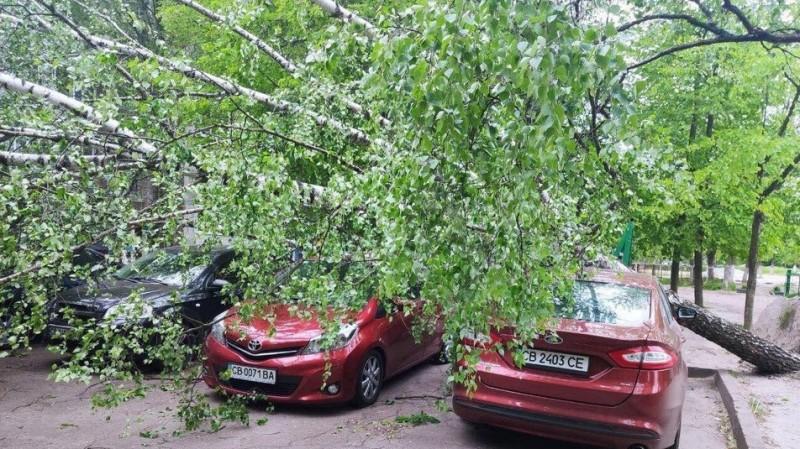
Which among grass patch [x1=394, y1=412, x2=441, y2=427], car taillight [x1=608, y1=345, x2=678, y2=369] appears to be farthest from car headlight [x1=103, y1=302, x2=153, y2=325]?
car taillight [x1=608, y1=345, x2=678, y2=369]

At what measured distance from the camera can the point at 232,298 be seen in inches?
170

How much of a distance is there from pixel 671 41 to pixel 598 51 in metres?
5.71

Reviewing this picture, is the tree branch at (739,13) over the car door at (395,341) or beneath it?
over

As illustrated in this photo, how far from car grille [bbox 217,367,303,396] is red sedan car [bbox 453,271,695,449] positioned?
1754 mm

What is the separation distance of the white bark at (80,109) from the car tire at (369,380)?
10.1 feet

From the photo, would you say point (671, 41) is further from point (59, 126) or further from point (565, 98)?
point (59, 126)

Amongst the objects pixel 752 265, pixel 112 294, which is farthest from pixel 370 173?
pixel 752 265

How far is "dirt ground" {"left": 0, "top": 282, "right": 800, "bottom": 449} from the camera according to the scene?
5141mm

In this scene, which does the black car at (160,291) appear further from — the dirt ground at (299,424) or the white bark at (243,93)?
the white bark at (243,93)

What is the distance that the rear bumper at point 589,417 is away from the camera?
13.8 ft

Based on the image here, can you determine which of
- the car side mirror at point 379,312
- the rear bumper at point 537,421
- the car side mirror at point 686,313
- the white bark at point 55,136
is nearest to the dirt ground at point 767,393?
the car side mirror at point 686,313

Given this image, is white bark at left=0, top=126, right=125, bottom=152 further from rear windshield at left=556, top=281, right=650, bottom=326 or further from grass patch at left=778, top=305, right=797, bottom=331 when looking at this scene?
grass patch at left=778, top=305, right=797, bottom=331

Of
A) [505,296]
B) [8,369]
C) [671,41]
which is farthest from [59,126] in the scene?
[671,41]

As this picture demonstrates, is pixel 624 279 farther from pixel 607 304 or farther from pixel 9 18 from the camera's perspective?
pixel 9 18
